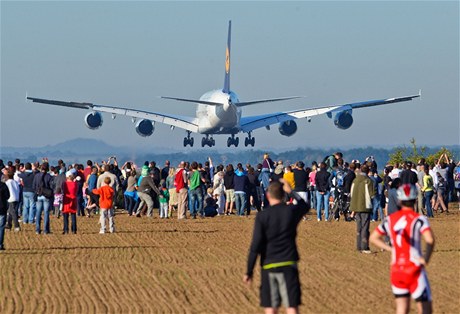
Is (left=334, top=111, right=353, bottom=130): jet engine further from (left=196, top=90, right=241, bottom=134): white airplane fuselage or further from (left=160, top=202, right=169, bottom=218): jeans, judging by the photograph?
(left=160, top=202, right=169, bottom=218): jeans

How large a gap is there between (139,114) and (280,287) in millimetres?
55628

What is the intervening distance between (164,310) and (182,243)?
10182mm

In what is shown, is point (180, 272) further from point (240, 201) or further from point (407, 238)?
point (240, 201)

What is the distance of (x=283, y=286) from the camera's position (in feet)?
35.8

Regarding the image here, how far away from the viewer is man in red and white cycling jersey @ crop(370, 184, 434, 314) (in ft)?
35.2

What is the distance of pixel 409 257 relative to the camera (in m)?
10.8

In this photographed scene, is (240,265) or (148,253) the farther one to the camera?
(148,253)

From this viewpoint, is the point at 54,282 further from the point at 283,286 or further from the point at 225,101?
the point at 225,101

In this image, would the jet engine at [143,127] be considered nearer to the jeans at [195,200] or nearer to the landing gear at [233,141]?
the landing gear at [233,141]

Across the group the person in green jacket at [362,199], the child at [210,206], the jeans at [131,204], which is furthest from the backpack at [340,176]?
the person in green jacket at [362,199]

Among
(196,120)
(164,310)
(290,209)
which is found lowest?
(164,310)

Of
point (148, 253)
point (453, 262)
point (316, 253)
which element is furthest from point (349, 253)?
point (148, 253)

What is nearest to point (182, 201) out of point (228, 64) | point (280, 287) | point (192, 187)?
point (192, 187)

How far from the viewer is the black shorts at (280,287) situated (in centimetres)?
1086
